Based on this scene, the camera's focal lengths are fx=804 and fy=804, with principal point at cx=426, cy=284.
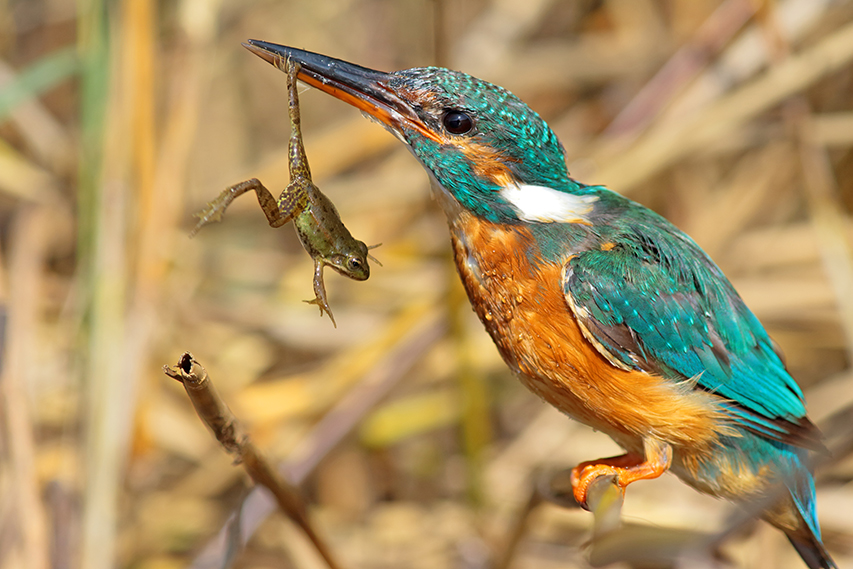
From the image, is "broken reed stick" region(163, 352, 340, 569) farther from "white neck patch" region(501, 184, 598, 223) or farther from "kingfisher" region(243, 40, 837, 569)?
"white neck patch" region(501, 184, 598, 223)

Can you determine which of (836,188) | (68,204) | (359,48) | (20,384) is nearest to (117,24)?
(20,384)

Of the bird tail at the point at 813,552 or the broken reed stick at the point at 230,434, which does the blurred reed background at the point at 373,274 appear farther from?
the broken reed stick at the point at 230,434

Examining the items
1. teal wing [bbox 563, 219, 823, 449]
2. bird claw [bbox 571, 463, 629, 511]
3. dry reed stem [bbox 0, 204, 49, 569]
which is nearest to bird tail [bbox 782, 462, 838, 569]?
teal wing [bbox 563, 219, 823, 449]

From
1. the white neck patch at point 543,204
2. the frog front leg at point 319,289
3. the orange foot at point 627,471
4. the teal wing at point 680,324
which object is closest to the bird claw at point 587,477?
the orange foot at point 627,471

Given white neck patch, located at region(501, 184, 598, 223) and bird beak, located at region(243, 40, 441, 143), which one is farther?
white neck patch, located at region(501, 184, 598, 223)

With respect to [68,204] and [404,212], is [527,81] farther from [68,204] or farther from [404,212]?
[68,204]

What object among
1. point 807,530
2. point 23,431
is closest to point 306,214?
point 23,431
